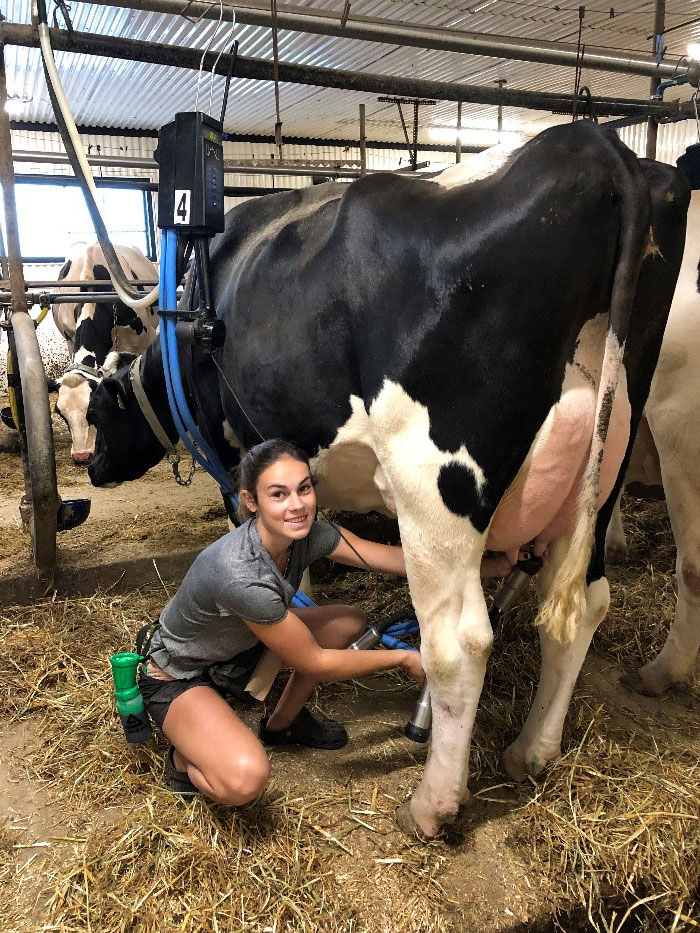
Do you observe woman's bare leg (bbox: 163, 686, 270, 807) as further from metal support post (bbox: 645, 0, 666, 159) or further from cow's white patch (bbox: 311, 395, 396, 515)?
metal support post (bbox: 645, 0, 666, 159)

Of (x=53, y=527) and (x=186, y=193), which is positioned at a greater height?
(x=186, y=193)

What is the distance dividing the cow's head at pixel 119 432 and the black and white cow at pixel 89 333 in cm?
200

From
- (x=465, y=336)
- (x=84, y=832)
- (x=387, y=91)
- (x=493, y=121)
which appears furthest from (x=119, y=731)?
(x=493, y=121)

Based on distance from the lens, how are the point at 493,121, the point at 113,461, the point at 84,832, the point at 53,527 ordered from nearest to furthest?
the point at 84,832, the point at 53,527, the point at 113,461, the point at 493,121

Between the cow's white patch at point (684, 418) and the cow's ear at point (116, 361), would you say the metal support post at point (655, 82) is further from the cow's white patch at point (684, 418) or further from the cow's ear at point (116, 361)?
the cow's ear at point (116, 361)

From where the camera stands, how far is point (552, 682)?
7.17 feet

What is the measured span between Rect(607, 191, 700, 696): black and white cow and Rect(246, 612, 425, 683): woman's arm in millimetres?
1169

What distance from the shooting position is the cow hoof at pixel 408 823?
6.75ft

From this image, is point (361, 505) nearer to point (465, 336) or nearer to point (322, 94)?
point (465, 336)

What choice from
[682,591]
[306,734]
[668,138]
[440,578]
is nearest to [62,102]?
[440,578]

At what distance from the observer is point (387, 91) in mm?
3162

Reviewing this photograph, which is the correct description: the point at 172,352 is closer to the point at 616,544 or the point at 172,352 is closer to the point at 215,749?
the point at 215,749

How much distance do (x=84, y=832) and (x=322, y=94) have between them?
1149cm

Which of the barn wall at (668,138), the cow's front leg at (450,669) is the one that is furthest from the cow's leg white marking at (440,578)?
the barn wall at (668,138)
